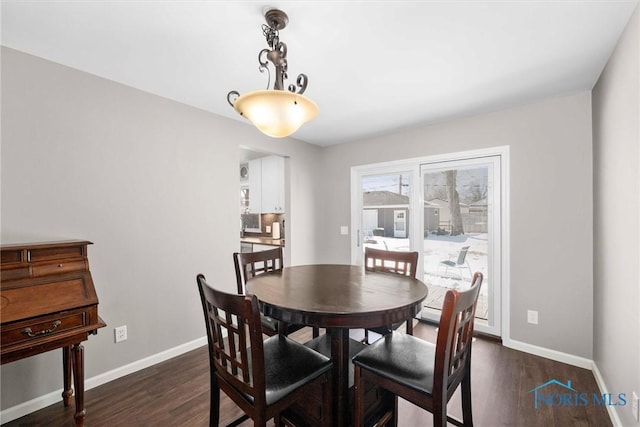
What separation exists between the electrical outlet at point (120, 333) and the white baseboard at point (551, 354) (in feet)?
11.5

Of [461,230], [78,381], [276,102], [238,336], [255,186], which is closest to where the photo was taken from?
[238,336]

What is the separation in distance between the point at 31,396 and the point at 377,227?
3.55 meters

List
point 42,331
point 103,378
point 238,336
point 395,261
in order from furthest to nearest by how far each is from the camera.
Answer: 1. point 395,261
2. point 103,378
3. point 42,331
4. point 238,336

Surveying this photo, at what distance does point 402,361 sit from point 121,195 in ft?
7.89

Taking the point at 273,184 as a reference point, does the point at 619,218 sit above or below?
below

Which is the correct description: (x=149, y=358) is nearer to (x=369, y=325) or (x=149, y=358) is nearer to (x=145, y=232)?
(x=145, y=232)

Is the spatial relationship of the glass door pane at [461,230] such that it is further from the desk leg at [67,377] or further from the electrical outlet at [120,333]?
the desk leg at [67,377]

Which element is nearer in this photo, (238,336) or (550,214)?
(238,336)

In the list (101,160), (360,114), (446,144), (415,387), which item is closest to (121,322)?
(101,160)

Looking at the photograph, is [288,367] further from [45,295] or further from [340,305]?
[45,295]

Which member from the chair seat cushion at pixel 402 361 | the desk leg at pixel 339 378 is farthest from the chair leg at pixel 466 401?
the desk leg at pixel 339 378

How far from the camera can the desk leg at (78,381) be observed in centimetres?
159

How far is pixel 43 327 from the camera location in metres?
1.50

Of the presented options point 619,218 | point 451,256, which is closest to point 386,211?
point 451,256
